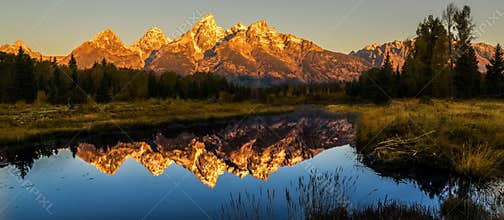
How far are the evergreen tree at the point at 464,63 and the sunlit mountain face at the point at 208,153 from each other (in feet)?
101

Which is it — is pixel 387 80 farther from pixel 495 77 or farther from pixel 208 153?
pixel 208 153

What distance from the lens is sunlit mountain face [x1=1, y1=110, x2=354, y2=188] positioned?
21.8m

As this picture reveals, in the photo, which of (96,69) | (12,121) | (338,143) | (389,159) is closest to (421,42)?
(338,143)

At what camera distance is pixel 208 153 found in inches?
1127

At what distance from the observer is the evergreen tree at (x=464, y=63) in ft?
164

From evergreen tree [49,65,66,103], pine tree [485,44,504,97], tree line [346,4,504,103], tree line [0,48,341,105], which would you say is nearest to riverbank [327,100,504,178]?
tree line [346,4,504,103]

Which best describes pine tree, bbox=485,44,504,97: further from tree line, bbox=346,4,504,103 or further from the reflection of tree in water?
the reflection of tree in water

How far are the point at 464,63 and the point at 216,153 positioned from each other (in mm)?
51621

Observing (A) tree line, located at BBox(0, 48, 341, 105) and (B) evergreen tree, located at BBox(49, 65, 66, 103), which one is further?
(B) evergreen tree, located at BBox(49, 65, 66, 103)

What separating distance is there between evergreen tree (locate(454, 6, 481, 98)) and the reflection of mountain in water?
30080mm

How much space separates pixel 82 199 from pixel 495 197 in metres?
16.1

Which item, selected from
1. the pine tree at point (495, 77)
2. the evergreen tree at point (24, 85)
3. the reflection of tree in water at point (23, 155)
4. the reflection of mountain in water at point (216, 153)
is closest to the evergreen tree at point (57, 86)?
the evergreen tree at point (24, 85)

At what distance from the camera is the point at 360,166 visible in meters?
19.5

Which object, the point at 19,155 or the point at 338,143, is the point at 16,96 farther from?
the point at 338,143
